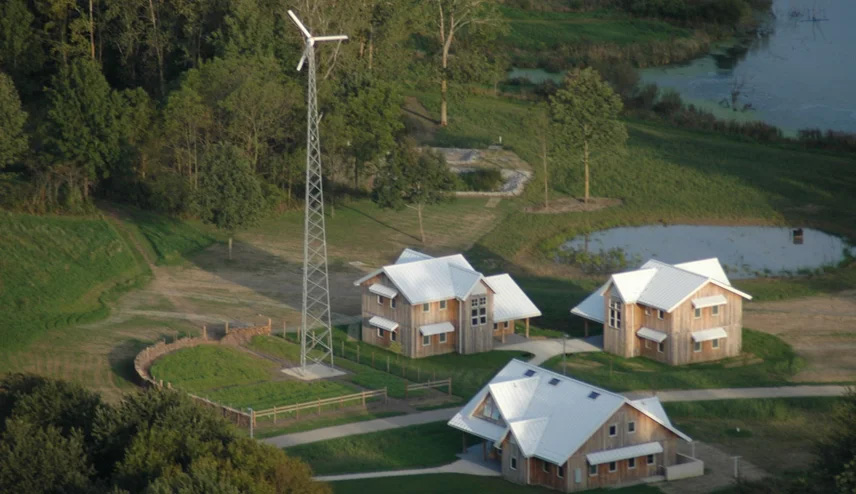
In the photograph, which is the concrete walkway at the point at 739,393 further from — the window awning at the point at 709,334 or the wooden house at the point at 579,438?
the wooden house at the point at 579,438

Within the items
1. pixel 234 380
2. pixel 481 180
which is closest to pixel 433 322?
pixel 234 380

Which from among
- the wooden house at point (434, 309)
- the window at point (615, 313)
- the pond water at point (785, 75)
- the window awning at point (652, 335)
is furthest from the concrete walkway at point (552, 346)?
the pond water at point (785, 75)

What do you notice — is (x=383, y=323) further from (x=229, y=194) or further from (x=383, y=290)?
(x=229, y=194)

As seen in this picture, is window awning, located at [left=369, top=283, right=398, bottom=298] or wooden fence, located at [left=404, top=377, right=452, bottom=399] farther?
window awning, located at [left=369, top=283, right=398, bottom=298]

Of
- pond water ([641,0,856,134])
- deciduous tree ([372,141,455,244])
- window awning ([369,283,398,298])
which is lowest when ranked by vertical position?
window awning ([369,283,398,298])

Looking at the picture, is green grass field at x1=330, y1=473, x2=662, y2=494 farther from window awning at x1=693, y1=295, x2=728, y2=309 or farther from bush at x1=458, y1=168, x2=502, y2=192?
bush at x1=458, y1=168, x2=502, y2=192

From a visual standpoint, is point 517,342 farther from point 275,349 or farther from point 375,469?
point 375,469

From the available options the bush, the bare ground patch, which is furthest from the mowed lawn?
the bush
